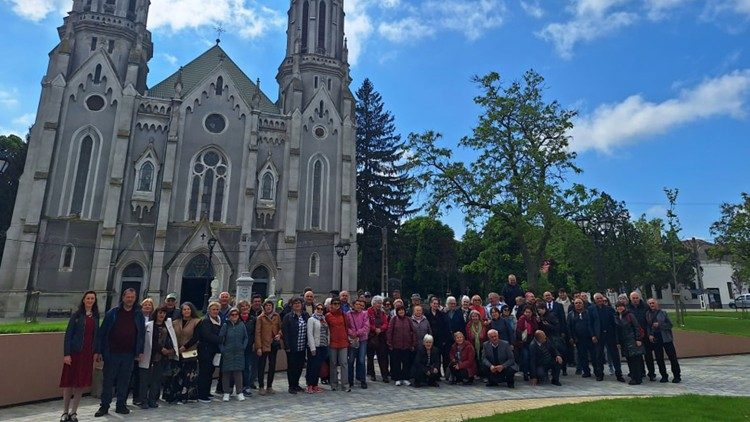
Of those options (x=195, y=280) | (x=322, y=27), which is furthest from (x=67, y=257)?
(x=322, y=27)

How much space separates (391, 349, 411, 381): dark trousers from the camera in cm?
1005

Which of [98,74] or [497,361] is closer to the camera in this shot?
[497,361]

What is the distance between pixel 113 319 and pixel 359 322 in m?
4.69

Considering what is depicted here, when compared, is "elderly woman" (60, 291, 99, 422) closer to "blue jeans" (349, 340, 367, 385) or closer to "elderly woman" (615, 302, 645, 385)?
"blue jeans" (349, 340, 367, 385)

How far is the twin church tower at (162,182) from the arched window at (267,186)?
0.11 m

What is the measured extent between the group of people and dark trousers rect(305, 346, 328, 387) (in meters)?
0.03

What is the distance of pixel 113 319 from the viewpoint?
7.23m

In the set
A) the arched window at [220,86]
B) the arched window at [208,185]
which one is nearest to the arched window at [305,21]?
the arched window at [220,86]

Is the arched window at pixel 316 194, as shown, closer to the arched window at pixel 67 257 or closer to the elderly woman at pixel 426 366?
the arched window at pixel 67 257

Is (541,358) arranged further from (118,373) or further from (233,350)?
(118,373)

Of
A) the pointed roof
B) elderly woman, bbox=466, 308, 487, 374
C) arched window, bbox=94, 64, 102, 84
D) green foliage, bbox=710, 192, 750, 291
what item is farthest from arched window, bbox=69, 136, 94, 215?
green foliage, bbox=710, 192, 750, 291

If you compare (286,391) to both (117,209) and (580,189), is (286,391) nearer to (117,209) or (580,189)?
(580,189)

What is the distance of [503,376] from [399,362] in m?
2.25

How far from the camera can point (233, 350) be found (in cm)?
841
